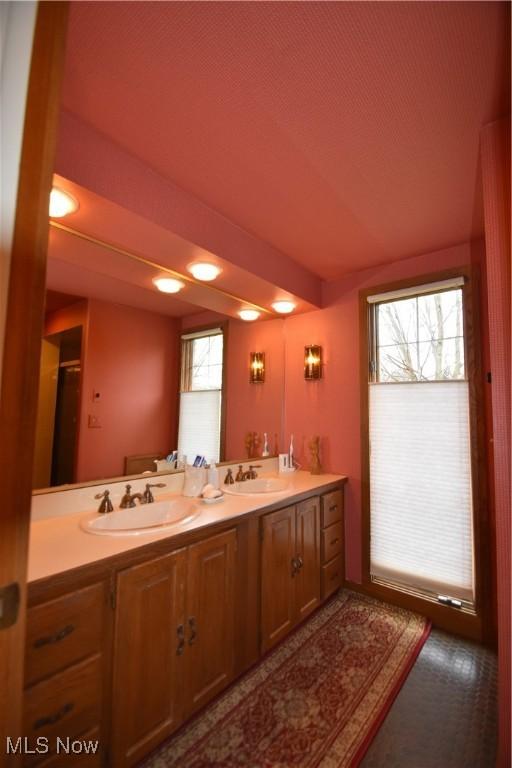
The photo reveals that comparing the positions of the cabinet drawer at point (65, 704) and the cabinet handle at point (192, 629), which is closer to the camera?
the cabinet drawer at point (65, 704)

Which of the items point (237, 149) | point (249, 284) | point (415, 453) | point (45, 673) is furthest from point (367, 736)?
point (237, 149)

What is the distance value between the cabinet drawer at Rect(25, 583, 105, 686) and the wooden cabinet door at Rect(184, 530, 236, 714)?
417 mm

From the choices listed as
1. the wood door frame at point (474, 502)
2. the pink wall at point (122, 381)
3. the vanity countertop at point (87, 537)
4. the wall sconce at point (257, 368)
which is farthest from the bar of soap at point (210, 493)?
the wood door frame at point (474, 502)

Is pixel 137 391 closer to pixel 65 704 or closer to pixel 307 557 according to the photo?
pixel 65 704

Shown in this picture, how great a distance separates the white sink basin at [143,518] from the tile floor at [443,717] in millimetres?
1247

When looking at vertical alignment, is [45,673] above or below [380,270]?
below

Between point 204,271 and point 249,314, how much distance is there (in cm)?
71

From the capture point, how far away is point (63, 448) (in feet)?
5.30

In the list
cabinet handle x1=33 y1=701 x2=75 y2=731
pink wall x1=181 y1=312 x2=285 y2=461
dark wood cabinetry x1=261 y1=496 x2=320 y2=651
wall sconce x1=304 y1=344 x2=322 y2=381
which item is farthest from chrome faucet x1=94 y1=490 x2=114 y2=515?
wall sconce x1=304 y1=344 x2=322 y2=381

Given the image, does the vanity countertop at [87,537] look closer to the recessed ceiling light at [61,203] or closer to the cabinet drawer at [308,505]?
the cabinet drawer at [308,505]

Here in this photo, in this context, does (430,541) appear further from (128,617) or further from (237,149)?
(237,149)

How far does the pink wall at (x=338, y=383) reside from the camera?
103 inches

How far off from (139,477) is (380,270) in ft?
7.65

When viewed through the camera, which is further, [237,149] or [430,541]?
[430,541]
